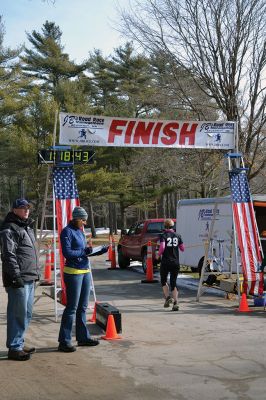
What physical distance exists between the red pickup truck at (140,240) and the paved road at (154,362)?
8054 mm

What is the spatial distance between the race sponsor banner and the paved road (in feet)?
11.6

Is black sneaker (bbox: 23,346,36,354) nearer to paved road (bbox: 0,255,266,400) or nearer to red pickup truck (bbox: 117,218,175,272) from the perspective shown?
paved road (bbox: 0,255,266,400)

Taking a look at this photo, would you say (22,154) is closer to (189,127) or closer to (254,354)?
(189,127)

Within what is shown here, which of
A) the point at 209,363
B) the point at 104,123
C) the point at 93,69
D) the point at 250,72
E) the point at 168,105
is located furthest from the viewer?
the point at 93,69

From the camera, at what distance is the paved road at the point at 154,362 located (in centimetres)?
539

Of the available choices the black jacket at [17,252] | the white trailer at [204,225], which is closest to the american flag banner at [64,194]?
the black jacket at [17,252]

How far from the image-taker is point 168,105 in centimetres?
1984

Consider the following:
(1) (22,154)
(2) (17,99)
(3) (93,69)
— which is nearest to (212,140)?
(1) (22,154)

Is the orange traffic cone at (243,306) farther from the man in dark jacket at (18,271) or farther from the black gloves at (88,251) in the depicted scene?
the man in dark jacket at (18,271)

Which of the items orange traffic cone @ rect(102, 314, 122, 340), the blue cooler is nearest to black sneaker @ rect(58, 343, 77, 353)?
orange traffic cone @ rect(102, 314, 122, 340)

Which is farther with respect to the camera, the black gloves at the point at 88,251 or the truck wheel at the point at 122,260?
the truck wheel at the point at 122,260

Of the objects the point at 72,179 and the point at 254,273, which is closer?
the point at 72,179

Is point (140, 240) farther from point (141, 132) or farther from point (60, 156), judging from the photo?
point (60, 156)

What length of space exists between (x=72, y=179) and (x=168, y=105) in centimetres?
1075
